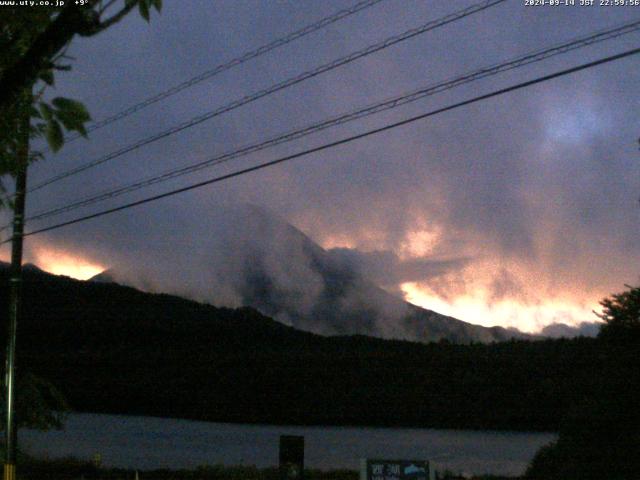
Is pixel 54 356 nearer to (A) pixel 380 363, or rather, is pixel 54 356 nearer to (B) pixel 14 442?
(A) pixel 380 363

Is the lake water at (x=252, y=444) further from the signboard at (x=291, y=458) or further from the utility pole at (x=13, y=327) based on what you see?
the signboard at (x=291, y=458)

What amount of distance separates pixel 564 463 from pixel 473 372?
1700 inches

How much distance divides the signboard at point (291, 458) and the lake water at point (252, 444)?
18797 mm

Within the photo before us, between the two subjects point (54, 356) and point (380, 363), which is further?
point (380, 363)

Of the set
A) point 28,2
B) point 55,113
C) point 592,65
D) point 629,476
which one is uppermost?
point 592,65

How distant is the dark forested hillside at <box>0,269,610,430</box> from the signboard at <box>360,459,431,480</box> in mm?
30543

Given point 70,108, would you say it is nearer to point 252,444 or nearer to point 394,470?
point 394,470

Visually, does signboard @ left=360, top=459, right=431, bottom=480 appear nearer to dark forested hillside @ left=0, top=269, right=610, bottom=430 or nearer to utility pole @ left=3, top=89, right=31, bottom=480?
utility pole @ left=3, top=89, right=31, bottom=480

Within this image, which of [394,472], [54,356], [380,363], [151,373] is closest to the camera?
[394,472]

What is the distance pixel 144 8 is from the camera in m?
4.55

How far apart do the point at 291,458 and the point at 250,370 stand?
58.0 metres

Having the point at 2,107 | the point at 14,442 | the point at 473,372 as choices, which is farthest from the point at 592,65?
the point at 473,372

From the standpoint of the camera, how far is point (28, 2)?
16.2 feet

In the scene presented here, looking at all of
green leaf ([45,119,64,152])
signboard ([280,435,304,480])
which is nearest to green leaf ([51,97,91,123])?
green leaf ([45,119,64,152])
